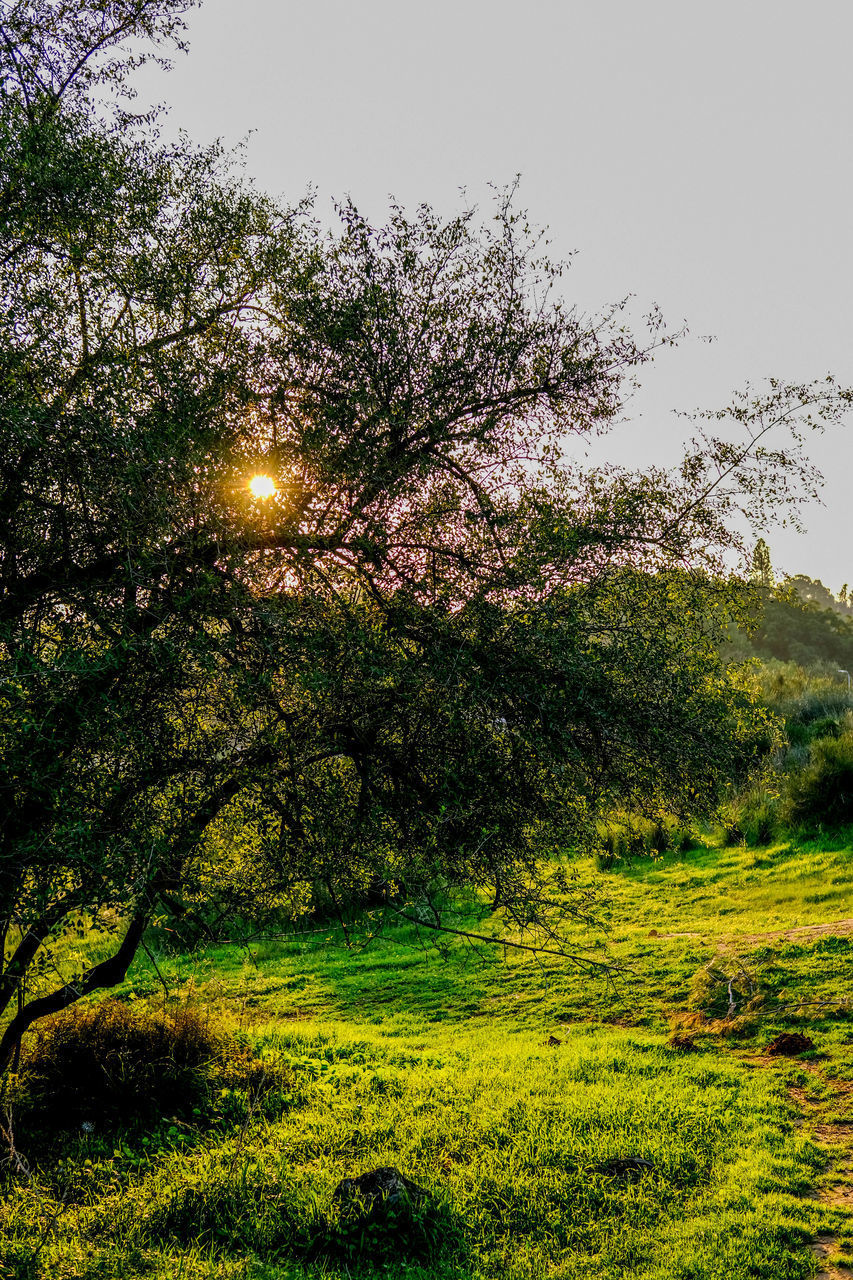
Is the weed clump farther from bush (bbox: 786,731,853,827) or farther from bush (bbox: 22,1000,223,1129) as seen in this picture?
bush (bbox: 786,731,853,827)

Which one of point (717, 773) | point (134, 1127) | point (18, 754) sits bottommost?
point (134, 1127)

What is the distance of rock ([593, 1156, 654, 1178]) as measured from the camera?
287 inches

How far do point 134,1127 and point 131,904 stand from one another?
19.3 feet

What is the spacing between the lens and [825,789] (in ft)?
63.7

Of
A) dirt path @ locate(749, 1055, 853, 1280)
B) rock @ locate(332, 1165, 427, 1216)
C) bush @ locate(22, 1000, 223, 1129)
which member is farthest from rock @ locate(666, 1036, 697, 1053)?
bush @ locate(22, 1000, 223, 1129)

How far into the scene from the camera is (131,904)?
4.51 meters

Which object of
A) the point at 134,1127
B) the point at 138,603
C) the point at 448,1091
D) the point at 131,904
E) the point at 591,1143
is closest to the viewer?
the point at 131,904

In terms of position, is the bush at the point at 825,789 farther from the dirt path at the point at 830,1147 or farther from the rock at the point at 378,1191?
the rock at the point at 378,1191

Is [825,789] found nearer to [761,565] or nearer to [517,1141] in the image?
[517,1141]

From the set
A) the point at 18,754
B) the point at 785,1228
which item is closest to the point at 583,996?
the point at 785,1228

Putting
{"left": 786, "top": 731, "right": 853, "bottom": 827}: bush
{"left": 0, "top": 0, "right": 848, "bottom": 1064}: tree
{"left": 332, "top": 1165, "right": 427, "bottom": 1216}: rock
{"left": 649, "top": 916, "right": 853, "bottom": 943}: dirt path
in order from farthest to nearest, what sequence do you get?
{"left": 786, "top": 731, "right": 853, "bottom": 827}: bush, {"left": 649, "top": 916, "right": 853, "bottom": 943}: dirt path, {"left": 332, "top": 1165, "right": 427, "bottom": 1216}: rock, {"left": 0, "top": 0, "right": 848, "bottom": 1064}: tree

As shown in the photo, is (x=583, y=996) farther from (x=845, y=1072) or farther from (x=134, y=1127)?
(x=134, y=1127)

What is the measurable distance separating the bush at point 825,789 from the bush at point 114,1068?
15.5 meters

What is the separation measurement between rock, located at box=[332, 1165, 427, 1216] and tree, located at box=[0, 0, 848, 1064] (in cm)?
285
